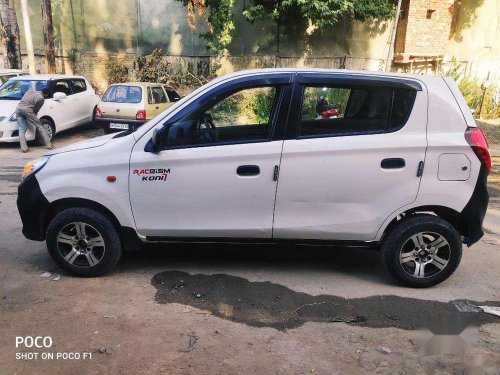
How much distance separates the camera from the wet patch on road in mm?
3453

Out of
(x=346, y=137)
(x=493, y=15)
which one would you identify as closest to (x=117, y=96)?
(x=346, y=137)

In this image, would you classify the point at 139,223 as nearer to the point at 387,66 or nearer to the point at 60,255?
the point at 60,255

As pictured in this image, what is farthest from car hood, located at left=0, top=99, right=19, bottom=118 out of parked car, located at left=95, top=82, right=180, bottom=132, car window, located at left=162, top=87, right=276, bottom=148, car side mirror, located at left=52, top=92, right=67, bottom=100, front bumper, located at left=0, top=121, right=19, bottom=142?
car window, located at left=162, top=87, right=276, bottom=148

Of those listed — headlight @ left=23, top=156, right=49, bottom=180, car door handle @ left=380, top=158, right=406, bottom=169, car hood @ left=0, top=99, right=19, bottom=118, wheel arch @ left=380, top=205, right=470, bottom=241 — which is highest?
car door handle @ left=380, top=158, right=406, bottom=169

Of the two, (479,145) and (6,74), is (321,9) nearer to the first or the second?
(6,74)

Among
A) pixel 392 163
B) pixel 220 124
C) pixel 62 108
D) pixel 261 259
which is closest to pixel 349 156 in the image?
pixel 392 163

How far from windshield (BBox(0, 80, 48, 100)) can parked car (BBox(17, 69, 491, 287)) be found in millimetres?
8185

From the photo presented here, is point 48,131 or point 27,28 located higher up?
point 27,28

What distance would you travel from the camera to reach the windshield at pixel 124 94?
37.1 feet

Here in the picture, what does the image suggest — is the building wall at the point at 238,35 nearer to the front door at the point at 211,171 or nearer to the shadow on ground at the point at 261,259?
the shadow on ground at the point at 261,259

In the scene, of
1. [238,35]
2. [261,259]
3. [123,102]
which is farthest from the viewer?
[238,35]

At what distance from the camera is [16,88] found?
435 inches

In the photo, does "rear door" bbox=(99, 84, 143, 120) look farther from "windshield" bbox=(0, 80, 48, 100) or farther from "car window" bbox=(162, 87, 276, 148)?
"car window" bbox=(162, 87, 276, 148)

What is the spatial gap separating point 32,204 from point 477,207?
397cm
